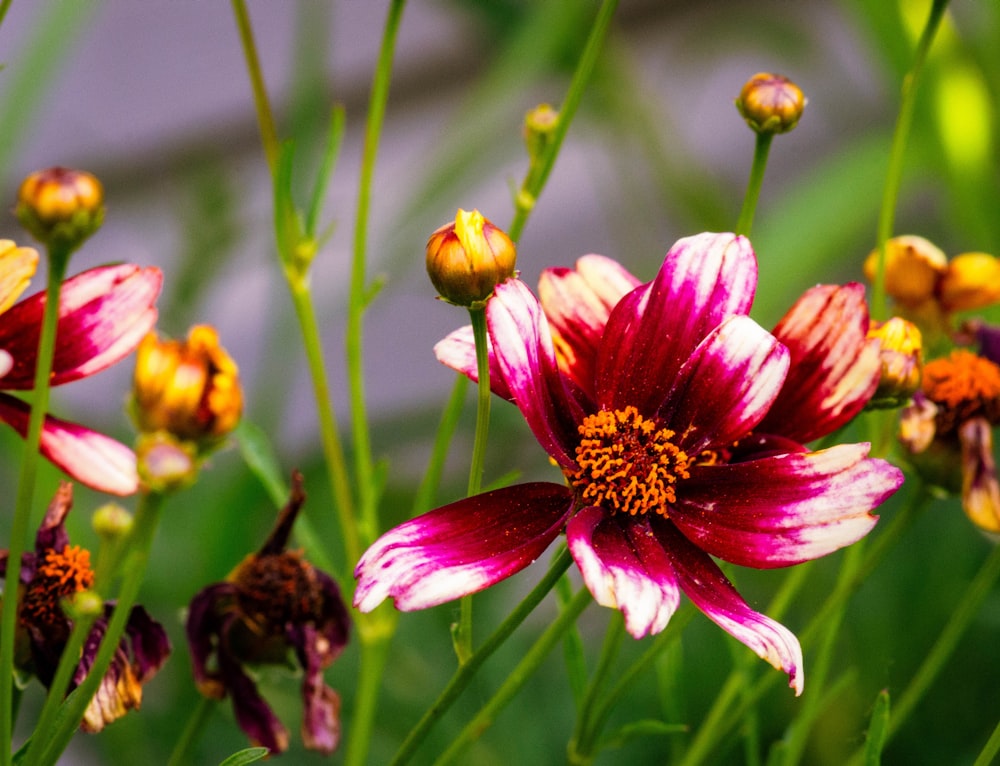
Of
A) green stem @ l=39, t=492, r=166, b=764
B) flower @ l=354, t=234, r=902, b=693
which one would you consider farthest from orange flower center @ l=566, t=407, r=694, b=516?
green stem @ l=39, t=492, r=166, b=764

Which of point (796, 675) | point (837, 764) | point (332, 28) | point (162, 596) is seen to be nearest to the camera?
point (796, 675)

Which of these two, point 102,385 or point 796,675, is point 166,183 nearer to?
point 102,385

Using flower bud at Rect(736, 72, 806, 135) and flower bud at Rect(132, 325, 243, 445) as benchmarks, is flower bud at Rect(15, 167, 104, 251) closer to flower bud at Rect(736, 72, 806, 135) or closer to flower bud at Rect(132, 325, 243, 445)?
flower bud at Rect(132, 325, 243, 445)

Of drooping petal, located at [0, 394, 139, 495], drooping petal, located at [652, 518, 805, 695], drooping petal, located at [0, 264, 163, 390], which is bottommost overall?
drooping petal, located at [652, 518, 805, 695]

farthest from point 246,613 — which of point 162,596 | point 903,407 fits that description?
point 162,596

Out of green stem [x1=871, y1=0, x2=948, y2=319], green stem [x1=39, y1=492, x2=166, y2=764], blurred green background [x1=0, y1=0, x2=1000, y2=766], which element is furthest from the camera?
blurred green background [x1=0, y1=0, x2=1000, y2=766]

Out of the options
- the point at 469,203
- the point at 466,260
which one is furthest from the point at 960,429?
the point at 469,203

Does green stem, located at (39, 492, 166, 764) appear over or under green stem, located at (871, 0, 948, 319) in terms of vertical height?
under

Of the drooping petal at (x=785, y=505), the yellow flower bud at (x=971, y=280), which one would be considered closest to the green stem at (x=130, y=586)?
the drooping petal at (x=785, y=505)
